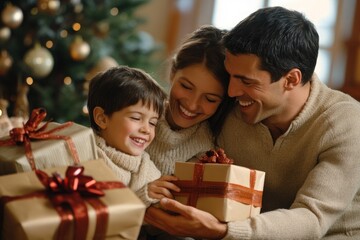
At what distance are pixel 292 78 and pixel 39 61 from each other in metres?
1.72

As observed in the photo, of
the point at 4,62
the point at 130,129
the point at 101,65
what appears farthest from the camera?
the point at 101,65

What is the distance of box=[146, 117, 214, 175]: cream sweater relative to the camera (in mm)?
1837

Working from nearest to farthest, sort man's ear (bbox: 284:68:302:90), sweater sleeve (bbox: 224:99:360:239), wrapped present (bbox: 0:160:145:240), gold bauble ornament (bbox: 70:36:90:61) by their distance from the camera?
1. wrapped present (bbox: 0:160:145:240)
2. sweater sleeve (bbox: 224:99:360:239)
3. man's ear (bbox: 284:68:302:90)
4. gold bauble ornament (bbox: 70:36:90:61)

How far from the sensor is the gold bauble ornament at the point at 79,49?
127 inches

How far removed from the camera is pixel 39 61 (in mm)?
3066

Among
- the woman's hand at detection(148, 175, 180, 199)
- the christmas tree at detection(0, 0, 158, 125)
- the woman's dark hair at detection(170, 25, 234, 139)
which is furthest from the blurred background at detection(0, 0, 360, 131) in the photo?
the woman's hand at detection(148, 175, 180, 199)

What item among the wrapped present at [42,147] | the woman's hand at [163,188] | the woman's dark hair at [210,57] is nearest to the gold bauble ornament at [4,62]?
the woman's dark hair at [210,57]

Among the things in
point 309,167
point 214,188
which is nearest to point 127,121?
point 214,188

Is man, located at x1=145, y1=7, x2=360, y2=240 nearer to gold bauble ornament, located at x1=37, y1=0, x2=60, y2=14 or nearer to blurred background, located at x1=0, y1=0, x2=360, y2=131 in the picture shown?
blurred background, located at x1=0, y1=0, x2=360, y2=131

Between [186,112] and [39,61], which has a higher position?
[186,112]

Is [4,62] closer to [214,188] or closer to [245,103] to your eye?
[245,103]

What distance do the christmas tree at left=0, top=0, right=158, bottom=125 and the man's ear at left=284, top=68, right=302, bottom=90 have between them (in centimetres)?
170

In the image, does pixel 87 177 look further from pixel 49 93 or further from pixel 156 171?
pixel 49 93

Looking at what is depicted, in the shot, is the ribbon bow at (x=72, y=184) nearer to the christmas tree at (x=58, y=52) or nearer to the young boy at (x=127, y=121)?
the young boy at (x=127, y=121)
